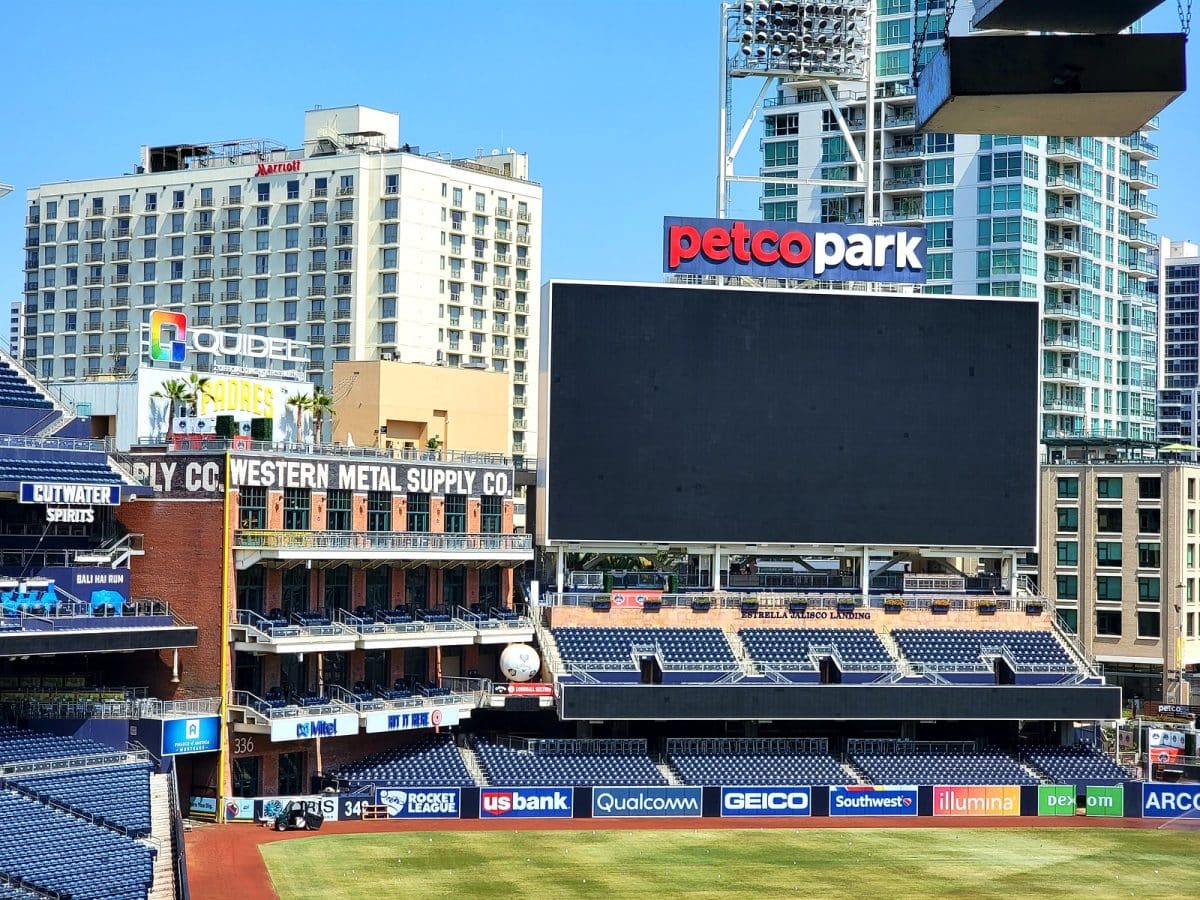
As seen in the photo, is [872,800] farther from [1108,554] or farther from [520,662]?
[1108,554]

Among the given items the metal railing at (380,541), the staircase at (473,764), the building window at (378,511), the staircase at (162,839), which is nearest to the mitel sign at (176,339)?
the building window at (378,511)

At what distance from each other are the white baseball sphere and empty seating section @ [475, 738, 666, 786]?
3.32 metres

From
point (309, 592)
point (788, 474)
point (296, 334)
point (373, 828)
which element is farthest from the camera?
point (296, 334)

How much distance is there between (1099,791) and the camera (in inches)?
3056

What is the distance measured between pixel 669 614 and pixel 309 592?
17.3 meters

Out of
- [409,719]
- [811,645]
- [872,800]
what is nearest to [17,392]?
[409,719]

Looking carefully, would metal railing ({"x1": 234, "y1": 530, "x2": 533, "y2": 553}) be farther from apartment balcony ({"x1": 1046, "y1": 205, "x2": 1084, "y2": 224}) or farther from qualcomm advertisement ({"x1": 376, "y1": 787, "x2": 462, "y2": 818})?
apartment balcony ({"x1": 1046, "y1": 205, "x2": 1084, "y2": 224})

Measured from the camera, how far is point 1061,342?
134 meters

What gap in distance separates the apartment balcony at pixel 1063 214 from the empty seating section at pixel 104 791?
89862 mm

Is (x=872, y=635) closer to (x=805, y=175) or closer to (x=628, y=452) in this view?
(x=628, y=452)

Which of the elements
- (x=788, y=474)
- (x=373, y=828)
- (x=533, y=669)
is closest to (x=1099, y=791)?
(x=788, y=474)

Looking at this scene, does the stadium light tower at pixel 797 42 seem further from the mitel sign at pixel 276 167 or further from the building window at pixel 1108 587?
the mitel sign at pixel 276 167

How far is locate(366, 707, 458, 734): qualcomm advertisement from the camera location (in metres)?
73.2

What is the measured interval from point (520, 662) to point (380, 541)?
27.0 feet
